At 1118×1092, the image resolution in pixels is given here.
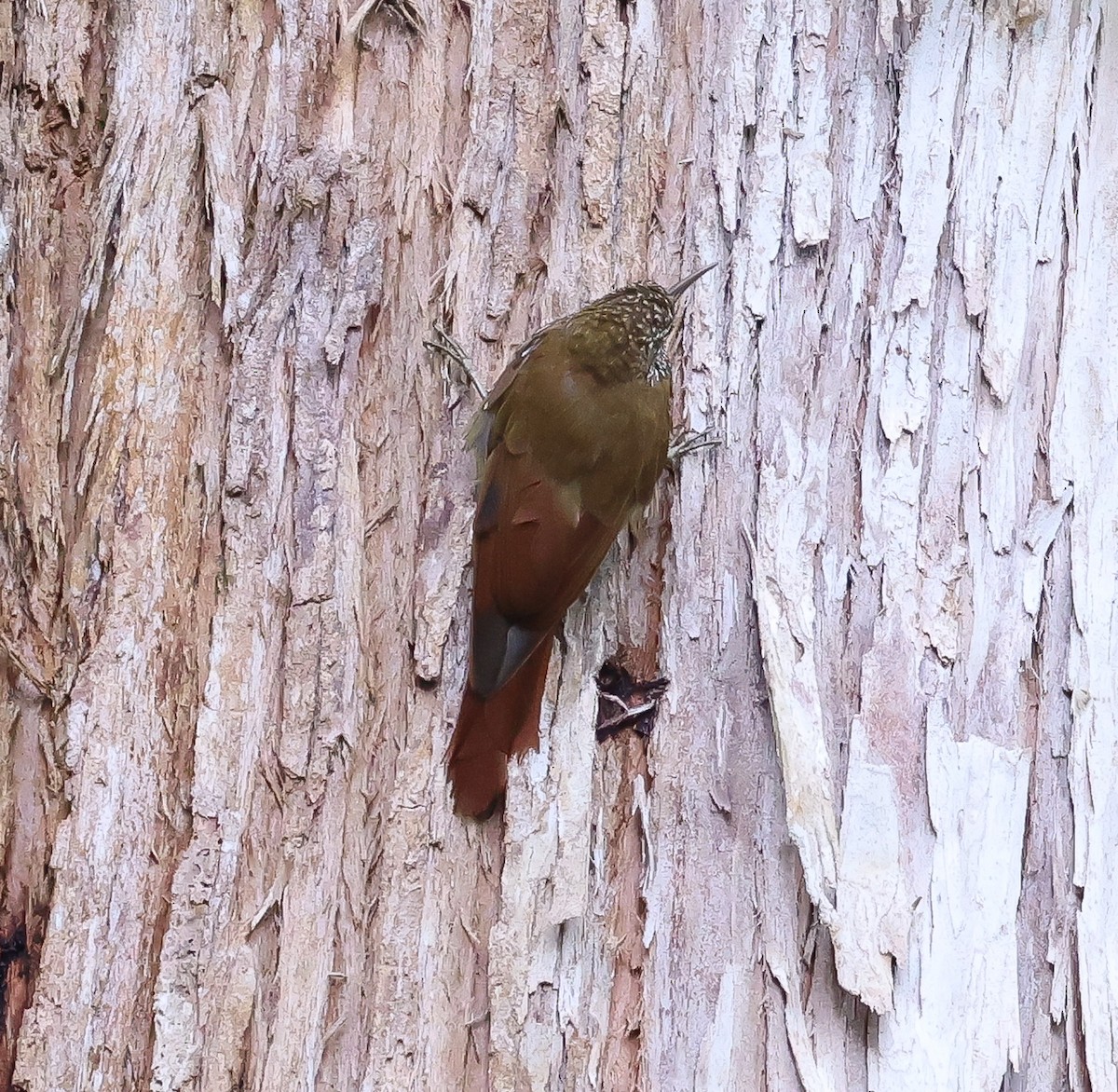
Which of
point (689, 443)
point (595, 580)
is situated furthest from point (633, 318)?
point (595, 580)

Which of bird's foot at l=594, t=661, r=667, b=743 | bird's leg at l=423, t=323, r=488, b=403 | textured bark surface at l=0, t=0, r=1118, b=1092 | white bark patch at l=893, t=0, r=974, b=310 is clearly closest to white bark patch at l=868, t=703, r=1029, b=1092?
textured bark surface at l=0, t=0, r=1118, b=1092

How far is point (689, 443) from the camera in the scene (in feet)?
6.53

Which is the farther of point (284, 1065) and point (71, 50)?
point (71, 50)

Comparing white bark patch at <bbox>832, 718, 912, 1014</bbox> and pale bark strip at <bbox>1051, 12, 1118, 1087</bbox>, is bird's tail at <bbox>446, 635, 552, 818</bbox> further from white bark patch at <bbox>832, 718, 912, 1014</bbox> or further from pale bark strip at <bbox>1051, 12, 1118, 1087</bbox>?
pale bark strip at <bbox>1051, 12, 1118, 1087</bbox>

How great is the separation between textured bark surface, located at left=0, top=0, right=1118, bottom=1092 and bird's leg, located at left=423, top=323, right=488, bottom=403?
20 millimetres

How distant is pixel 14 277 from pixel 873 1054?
1746 millimetres

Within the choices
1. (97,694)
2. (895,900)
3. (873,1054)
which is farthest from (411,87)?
(873,1054)

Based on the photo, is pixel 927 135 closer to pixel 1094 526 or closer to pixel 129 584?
pixel 1094 526

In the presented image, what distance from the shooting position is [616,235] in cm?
209

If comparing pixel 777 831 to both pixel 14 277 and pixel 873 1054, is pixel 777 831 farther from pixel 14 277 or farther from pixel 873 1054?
pixel 14 277

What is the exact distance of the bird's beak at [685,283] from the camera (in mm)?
2000

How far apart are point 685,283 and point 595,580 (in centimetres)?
52

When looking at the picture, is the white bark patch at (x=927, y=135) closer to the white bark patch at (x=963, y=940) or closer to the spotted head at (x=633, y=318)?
the spotted head at (x=633, y=318)

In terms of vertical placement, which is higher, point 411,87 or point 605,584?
point 411,87
